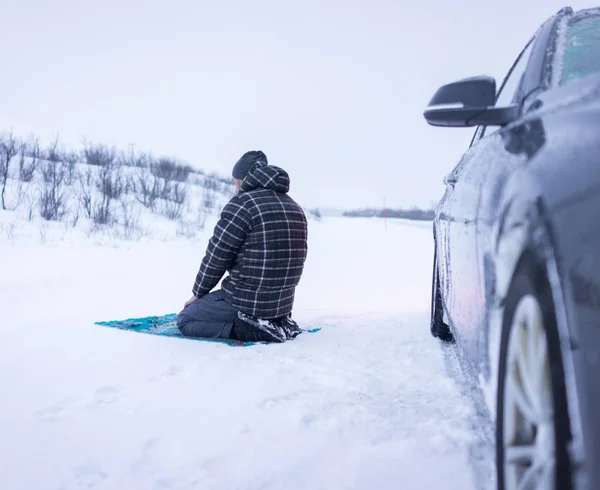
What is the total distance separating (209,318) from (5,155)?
1494 cm

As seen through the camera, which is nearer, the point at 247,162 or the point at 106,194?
the point at 247,162

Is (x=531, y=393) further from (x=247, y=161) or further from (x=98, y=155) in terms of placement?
(x=98, y=155)

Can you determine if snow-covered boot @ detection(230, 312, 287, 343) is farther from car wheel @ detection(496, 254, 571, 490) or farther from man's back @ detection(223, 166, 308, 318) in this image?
car wheel @ detection(496, 254, 571, 490)

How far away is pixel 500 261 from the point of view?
980 mm

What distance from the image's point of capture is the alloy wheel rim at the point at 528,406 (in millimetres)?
783

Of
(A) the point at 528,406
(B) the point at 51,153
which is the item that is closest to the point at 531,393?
(A) the point at 528,406

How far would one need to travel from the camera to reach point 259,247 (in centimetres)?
330

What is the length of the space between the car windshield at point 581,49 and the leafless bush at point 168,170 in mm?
24272

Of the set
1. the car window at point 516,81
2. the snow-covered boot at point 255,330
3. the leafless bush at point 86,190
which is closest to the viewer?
the car window at point 516,81

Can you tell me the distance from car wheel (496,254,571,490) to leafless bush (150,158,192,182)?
24915 mm

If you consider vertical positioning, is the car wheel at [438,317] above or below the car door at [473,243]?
below

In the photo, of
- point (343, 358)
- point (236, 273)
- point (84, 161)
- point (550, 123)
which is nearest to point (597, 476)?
point (550, 123)

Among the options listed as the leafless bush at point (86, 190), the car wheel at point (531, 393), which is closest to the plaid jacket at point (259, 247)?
the car wheel at point (531, 393)

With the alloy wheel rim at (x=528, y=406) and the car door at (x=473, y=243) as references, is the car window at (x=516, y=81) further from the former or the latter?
the alloy wheel rim at (x=528, y=406)
